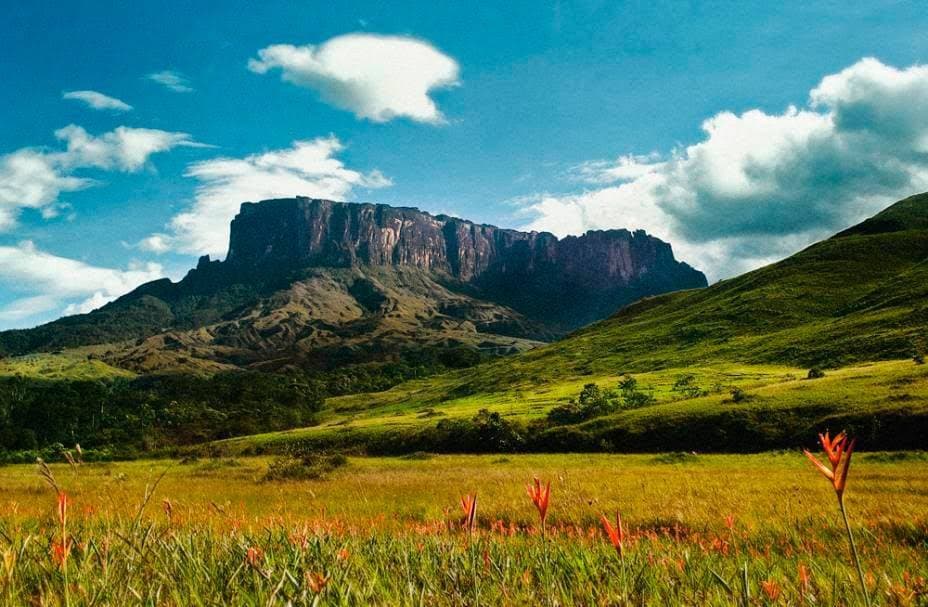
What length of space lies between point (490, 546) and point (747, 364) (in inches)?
3362

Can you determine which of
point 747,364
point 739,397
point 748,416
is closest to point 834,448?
point 748,416

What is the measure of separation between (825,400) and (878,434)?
21.8 ft

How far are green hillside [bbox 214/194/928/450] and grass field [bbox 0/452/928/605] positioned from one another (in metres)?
14.2

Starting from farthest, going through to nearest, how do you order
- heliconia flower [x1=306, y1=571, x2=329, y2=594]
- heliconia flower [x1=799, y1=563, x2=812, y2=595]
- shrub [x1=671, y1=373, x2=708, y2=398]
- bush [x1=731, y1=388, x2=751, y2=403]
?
shrub [x1=671, y1=373, x2=708, y2=398], bush [x1=731, y1=388, x2=751, y2=403], heliconia flower [x1=799, y1=563, x2=812, y2=595], heliconia flower [x1=306, y1=571, x2=329, y2=594]

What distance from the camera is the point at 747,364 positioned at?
79.4 metres

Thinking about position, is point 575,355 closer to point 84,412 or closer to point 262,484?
point 262,484

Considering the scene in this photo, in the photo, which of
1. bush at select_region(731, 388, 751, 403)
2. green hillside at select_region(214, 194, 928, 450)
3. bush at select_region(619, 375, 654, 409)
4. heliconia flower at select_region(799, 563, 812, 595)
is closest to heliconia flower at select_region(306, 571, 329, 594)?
heliconia flower at select_region(799, 563, 812, 595)

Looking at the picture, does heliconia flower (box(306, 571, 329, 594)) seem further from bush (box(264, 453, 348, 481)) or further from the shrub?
the shrub

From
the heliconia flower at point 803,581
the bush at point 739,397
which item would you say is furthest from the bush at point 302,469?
the bush at point 739,397

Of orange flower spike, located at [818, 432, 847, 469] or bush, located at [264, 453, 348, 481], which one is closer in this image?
orange flower spike, located at [818, 432, 847, 469]

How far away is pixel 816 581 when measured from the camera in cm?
339

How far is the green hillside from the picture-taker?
4297cm

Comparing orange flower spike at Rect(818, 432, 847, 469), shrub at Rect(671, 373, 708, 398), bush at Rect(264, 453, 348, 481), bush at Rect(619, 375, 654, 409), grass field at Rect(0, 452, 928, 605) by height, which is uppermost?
orange flower spike at Rect(818, 432, 847, 469)

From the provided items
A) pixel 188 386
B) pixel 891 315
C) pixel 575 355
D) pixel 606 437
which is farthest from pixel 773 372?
pixel 188 386
